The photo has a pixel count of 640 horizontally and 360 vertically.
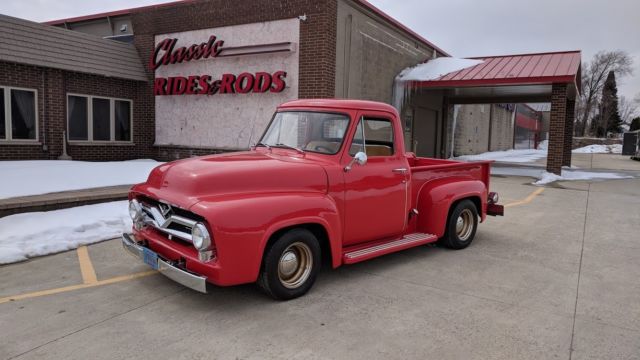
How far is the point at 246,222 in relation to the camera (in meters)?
3.85

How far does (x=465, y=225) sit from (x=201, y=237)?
417 centimetres

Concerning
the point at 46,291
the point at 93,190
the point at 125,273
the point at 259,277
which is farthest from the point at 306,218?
the point at 93,190

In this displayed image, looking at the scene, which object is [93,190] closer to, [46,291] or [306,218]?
[46,291]

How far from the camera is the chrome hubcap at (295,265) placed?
4.31m

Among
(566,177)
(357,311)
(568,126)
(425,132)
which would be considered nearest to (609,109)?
(568,126)

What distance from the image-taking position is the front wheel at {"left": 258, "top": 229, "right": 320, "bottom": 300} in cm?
411

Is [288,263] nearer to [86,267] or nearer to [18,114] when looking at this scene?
[86,267]

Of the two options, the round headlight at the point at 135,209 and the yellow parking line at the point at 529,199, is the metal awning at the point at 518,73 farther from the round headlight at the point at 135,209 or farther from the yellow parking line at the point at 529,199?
the round headlight at the point at 135,209

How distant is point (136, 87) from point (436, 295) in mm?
14267

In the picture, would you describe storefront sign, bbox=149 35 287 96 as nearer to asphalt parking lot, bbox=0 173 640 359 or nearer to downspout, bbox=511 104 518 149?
asphalt parking lot, bbox=0 173 640 359

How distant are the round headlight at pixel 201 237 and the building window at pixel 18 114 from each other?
11.7m

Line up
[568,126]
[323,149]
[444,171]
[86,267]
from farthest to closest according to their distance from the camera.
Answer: [568,126]
[444,171]
[86,267]
[323,149]

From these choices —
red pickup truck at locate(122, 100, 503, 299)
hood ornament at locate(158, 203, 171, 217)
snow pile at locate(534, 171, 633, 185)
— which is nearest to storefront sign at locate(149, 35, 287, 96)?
red pickup truck at locate(122, 100, 503, 299)

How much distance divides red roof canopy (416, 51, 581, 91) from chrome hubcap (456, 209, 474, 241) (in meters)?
10.3
